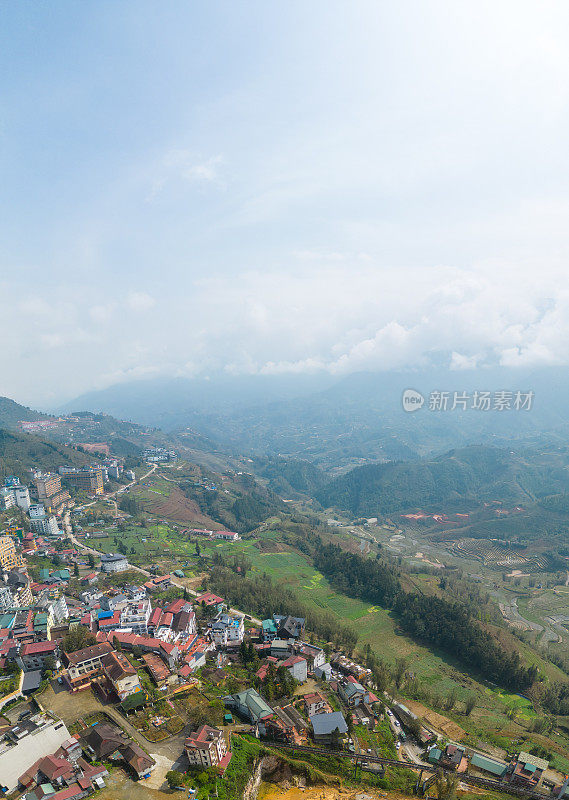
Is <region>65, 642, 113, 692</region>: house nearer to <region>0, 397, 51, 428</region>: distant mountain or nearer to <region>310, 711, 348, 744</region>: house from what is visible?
<region>310, 711, 348, 744</region>: house

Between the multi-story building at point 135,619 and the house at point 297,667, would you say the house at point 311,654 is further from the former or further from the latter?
the multi-story building at point 135,619

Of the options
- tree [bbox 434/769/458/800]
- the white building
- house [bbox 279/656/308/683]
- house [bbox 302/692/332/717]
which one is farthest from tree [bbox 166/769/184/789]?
the white building

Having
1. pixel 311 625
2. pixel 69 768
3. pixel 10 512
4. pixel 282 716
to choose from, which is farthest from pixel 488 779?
pixel 10 512

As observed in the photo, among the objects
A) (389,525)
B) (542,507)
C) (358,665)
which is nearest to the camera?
(358,665)

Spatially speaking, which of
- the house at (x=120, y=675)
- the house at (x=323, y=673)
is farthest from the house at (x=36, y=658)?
the house at (x=323, y=673)

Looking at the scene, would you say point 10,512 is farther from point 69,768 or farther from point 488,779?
point 488,779

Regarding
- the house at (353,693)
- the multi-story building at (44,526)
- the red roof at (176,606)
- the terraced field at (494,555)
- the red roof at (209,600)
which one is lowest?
the terraced field at (494,555)
